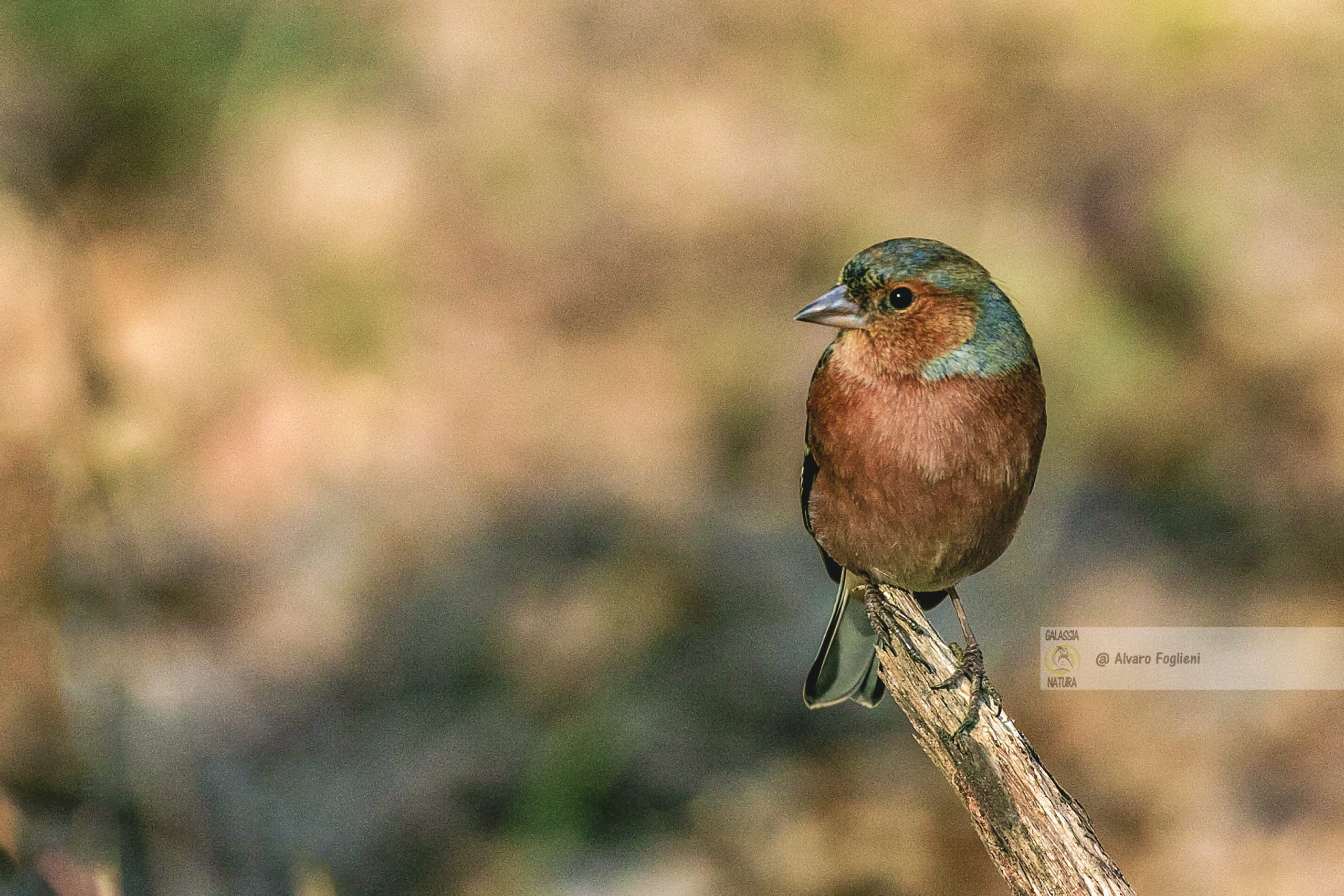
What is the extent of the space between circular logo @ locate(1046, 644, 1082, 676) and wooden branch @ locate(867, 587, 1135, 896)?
69 centimetres

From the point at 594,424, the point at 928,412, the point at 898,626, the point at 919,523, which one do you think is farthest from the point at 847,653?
the point at 594,424

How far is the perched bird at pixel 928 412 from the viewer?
187 cm

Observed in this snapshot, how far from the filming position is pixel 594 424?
9.86 feet

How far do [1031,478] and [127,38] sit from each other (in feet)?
8.15

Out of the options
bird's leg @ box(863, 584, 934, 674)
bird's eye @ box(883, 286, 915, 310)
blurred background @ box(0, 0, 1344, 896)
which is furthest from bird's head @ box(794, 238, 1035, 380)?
blurred background @ box(0, 0, 1344, 896)

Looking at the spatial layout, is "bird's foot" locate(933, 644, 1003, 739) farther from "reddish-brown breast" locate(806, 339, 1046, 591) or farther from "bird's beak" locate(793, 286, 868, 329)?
"bird's beak" locate(793, 286, 868, 329)

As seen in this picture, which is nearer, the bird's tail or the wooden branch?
the wooden branch

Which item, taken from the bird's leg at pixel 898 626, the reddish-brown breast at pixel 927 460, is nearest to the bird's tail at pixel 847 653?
the bird's leg at pixel 898 626

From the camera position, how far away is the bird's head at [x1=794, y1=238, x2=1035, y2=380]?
1.88m

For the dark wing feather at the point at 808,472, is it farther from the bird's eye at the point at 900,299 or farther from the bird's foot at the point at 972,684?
the bird's foot at the point at 972,684

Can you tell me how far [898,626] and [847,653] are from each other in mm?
172

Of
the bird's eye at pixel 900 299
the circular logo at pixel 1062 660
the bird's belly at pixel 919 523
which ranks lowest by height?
the circular logo at pixel 1062 660

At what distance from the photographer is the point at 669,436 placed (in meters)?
3.03

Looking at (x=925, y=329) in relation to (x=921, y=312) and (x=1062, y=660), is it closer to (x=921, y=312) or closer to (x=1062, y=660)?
(x=921, y=312)
